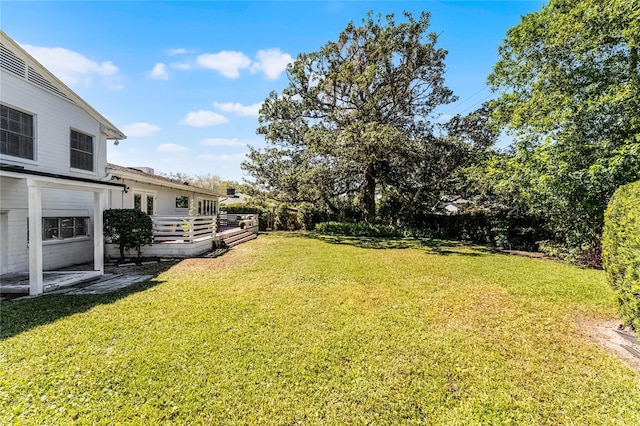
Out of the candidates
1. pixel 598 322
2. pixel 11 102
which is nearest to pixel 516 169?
pixel 598 322

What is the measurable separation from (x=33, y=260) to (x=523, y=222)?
64.8 feet

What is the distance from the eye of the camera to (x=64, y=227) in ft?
31.2

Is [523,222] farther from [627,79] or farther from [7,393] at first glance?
[7,393]

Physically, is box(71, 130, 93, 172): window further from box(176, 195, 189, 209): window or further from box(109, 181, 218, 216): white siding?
box(176, 195, 189, 209): window

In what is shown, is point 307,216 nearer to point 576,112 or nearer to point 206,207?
point 206,207

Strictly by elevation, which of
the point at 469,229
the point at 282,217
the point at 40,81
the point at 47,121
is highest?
the point at 40,81

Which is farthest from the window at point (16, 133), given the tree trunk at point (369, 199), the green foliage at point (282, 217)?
the tree trunk at point (369, 199)

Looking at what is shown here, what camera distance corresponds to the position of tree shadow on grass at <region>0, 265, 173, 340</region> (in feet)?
15.7

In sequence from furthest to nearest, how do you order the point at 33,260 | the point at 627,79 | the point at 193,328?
the point at 627,79 < the point at 33,260 < the point at 193,328

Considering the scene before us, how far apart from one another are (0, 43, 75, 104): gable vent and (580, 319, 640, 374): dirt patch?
48.2 feet

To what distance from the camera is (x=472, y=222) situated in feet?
59.0

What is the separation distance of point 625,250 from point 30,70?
14472 millimetres

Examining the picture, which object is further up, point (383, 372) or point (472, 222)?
point (472, 222)

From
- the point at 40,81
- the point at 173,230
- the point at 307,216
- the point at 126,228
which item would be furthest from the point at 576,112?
the point at 40,81
